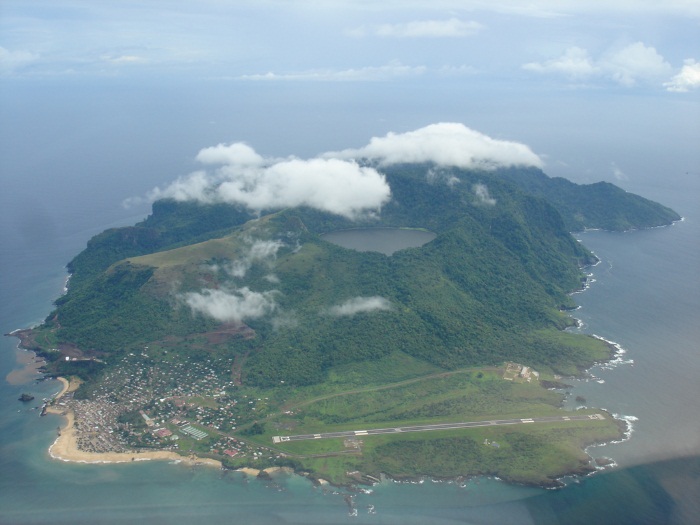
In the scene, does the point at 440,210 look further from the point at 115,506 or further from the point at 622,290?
the point at 115,506

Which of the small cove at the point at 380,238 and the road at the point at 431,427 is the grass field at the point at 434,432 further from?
the small cove at the point at 380,238

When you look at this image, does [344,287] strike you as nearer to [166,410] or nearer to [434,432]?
[434,432]

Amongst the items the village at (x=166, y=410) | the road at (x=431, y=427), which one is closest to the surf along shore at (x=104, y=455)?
the village at (x=166, y=410)

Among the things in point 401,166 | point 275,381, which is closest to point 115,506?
point 275,381

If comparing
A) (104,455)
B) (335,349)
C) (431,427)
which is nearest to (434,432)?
(431,427)

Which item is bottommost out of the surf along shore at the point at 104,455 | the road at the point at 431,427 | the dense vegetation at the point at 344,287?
the surf along shore at the point at 104,455

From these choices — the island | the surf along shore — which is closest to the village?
the island
